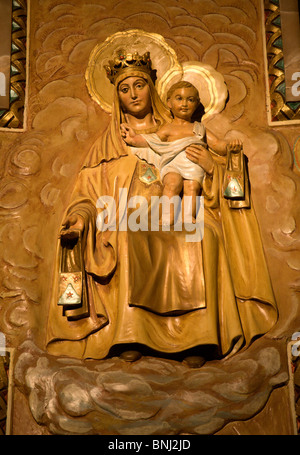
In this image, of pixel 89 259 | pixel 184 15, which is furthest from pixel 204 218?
pixel 184 15

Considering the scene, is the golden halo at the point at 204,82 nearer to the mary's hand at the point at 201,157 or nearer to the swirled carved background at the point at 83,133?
the swirled carved background at the point at 83,133

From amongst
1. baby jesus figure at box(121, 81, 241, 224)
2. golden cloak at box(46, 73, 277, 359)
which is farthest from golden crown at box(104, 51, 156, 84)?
golden cloak at box(46, 73, 277, 359)

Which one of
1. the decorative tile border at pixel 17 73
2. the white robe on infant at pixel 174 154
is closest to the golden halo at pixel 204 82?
the white robe on infant at pixel 174 154

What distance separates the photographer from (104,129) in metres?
6.38

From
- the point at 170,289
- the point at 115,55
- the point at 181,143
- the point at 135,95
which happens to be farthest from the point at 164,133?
the point at 170,289

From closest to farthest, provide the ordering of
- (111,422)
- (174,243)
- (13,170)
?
(111,422) → (174,243) → (13,170)

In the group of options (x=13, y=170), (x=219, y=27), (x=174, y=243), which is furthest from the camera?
(x=219, y=27)

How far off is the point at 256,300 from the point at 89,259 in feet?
3.53

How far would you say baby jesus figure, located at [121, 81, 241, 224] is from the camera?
597cm

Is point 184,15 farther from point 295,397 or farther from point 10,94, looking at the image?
point 295,397

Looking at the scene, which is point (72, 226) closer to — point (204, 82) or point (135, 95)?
point (135, 95)

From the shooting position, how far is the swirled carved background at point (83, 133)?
588 cm

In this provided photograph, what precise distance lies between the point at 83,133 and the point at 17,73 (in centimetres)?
67

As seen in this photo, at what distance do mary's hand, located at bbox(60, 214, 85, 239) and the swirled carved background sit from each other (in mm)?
284
